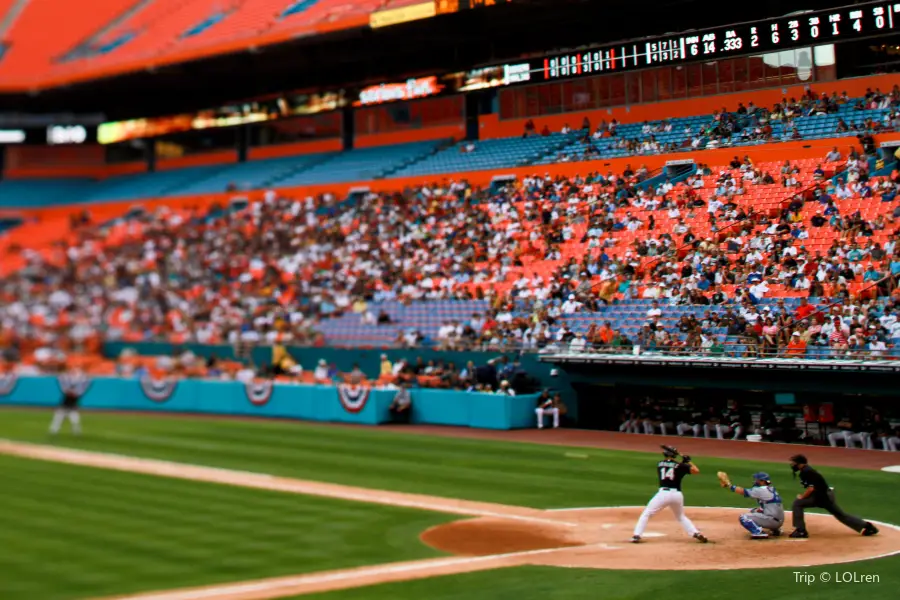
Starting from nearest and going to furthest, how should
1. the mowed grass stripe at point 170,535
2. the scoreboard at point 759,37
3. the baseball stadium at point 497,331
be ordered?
the mowed grass stripe at point 170,535
the scoreboard at point 759,37
the baseball stadium at point 497,331

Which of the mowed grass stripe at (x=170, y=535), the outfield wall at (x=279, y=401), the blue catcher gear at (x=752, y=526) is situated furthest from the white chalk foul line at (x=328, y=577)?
the outfield wall at (x=279, y=401)

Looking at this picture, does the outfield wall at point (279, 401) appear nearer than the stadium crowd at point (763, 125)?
No

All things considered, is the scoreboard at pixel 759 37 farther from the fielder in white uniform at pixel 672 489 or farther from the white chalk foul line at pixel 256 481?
the white chalk foul line at pixel 256 481

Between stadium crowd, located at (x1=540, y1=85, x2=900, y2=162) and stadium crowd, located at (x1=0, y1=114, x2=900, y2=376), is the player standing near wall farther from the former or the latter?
stadium crowd, located at (x1=540, y1=85, x2=900, y2=162)

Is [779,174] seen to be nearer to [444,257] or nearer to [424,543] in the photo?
[424,543]

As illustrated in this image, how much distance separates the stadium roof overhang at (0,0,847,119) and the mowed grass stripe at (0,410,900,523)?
7.60 metres

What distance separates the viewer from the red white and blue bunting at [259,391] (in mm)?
34969

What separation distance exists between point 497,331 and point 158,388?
13980mm

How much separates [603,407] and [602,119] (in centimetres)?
890

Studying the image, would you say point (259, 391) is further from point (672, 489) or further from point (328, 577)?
point (672, 489)

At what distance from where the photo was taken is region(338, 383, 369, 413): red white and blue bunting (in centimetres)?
3184

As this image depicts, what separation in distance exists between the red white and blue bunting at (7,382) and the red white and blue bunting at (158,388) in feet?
18.7

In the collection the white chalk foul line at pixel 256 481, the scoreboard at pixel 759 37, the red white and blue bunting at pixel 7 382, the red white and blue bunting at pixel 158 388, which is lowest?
the white chalk foul line at pixel 256 481

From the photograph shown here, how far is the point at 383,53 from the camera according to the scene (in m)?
36.3
